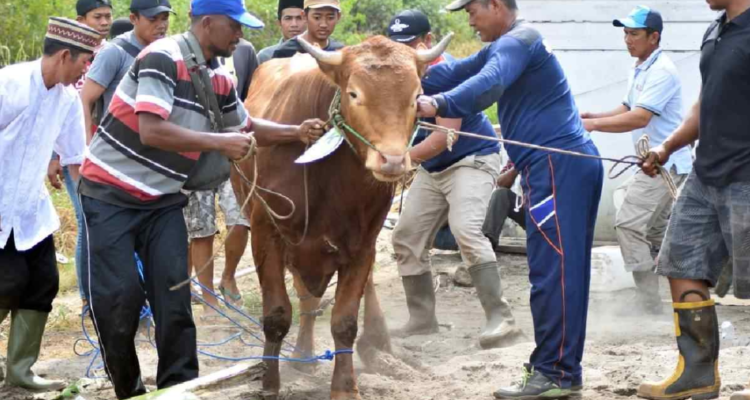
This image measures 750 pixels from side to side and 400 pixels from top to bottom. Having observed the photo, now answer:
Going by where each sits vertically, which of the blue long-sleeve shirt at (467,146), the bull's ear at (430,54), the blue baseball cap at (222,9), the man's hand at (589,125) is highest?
the blue baseball cap at (222,9)

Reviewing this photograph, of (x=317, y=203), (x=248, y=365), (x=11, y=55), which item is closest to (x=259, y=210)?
(x=317, y=203)

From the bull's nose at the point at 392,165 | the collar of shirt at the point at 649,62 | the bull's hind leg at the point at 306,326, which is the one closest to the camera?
the bull's nose at the point at 392,165

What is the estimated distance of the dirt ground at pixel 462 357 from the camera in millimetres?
6566

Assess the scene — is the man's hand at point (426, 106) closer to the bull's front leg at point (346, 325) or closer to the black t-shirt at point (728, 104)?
the bull's front leg at point (346, 325)

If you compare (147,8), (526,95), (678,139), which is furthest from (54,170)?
(678,139)

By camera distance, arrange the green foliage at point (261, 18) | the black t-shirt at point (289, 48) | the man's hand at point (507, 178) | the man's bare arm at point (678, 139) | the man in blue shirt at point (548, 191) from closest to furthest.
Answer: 1. the man's bare arm at point (678, 139)
2. the man in blue shirt at point (548, 191)
3. the black t-shirt at point (289, 48)
4. the man's hand at point (507, 178)
5. the green foliage at point (261, 18)

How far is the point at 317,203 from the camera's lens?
6.46 metres

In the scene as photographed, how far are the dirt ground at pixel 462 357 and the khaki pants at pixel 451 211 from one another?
2.06ft

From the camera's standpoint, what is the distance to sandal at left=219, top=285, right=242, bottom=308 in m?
8.94

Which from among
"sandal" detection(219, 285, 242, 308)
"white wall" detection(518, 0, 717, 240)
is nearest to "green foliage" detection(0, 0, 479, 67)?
"sandal" detection(219, 285, 242, 308)

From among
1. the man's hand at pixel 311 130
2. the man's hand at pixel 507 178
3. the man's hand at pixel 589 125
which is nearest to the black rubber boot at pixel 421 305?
the man's hand at pixel 507 178

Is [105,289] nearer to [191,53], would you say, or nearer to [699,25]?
[191,53]

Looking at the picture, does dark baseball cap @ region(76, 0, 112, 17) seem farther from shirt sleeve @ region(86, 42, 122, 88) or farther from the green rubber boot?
the green rubber boot

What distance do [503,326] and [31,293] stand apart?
3133 millimetres
